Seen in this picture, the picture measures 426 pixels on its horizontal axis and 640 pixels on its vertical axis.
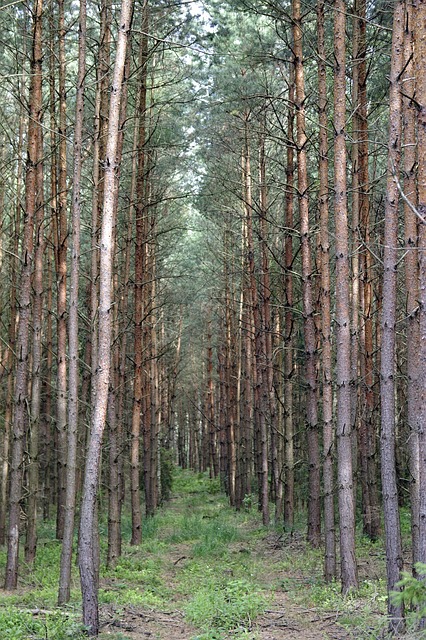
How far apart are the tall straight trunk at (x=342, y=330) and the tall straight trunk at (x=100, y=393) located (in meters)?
2.93

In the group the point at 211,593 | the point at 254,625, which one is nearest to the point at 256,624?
the point at 254,625

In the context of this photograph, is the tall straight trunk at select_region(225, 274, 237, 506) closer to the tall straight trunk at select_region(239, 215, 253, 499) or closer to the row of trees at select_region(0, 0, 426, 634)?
the tall straight trunk at select_region(239, 215, 253, 499)

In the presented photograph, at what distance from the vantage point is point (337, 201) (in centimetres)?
917

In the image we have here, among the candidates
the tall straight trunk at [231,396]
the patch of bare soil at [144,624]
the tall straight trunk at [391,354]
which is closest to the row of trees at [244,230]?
the tall straight trunk at [391,354]

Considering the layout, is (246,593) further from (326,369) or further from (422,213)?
(422,213)

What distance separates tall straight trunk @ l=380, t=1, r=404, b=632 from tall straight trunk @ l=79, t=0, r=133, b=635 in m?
3.09

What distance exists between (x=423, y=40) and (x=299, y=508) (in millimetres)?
16835

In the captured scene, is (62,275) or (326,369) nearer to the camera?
(326,369)

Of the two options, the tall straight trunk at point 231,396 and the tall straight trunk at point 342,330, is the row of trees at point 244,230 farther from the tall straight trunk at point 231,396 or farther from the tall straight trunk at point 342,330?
the tall straight trunk at point 231,396

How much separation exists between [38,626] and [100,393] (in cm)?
260

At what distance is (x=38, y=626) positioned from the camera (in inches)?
303

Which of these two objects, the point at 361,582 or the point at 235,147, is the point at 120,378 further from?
the point at 235,147

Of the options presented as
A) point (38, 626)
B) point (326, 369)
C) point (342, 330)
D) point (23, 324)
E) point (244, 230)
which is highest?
point (244, 230)

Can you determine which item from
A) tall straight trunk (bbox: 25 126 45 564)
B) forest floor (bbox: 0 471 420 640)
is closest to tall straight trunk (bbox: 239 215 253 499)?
forest floor (bbox: 0 471 420 640)
